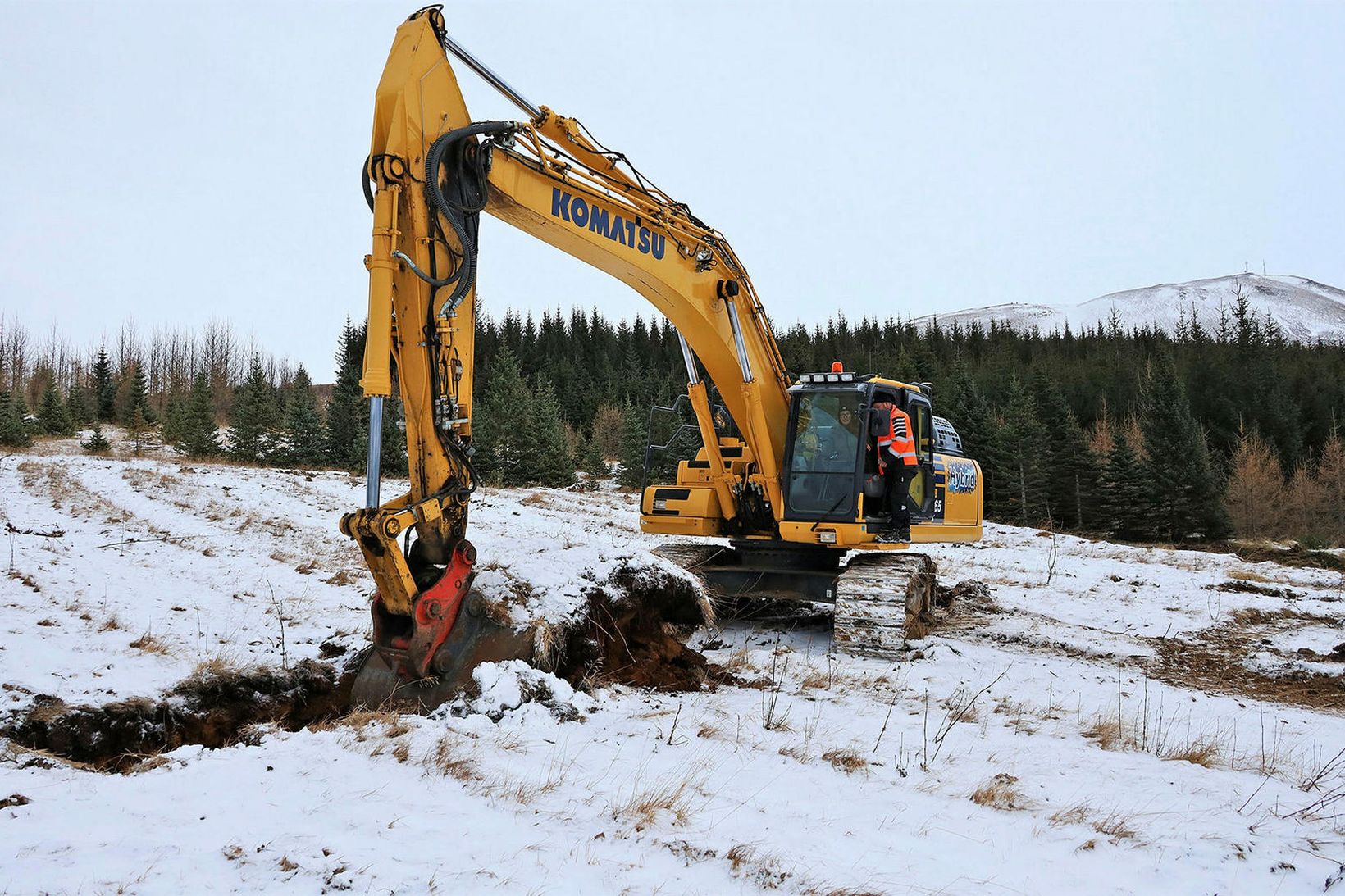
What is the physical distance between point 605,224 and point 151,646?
5037 millimetres

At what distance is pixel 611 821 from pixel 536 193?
4979 millimetres

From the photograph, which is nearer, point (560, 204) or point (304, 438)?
point (560, 204)

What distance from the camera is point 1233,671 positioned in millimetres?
8195

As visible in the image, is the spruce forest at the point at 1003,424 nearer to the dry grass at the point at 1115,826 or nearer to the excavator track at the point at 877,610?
the excavator track at the point at 877,610

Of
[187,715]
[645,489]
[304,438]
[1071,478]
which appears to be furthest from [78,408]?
[1071,478]

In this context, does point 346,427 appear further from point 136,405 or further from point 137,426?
point 136,405

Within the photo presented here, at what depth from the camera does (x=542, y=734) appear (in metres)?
4.99

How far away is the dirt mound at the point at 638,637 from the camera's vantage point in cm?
614

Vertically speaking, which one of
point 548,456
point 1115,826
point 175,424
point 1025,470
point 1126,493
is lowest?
point 1115,826

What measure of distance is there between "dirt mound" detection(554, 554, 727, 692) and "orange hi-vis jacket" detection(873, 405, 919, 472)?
9.49ft

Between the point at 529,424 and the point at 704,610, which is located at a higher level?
the point at 529,424

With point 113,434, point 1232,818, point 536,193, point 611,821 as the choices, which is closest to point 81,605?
point 536,193

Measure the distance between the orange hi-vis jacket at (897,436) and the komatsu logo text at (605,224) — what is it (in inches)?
121

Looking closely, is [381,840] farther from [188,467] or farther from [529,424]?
[529,424]
